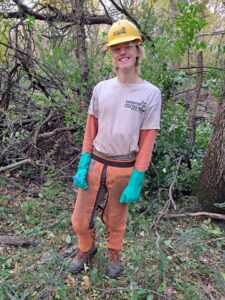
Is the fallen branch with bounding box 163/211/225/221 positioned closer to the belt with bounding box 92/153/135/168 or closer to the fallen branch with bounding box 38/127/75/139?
the belt with bounding box 92/153/135/168

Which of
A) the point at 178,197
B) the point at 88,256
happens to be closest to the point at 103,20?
the point at 178,197

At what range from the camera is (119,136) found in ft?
7.43

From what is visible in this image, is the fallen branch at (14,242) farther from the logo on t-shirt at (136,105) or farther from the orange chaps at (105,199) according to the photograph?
the logo on t-shirt at (136,105)

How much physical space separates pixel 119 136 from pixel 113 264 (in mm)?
1174

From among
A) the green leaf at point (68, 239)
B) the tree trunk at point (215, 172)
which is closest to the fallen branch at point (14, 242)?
the green leaf at point (68, 239)

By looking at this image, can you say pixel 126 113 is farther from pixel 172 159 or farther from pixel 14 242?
pixel 172 159

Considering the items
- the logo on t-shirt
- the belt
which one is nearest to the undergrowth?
the belt

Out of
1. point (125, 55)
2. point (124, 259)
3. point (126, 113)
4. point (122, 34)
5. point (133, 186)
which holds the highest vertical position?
point (122, 34)

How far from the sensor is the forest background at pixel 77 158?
2.68 m

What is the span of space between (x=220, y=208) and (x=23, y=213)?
2.29 meters

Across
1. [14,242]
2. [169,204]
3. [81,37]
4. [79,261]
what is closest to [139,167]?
[79,261]

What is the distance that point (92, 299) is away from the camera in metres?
2.47

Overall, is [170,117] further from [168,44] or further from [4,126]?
[4,126]

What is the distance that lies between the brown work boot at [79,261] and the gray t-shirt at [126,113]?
101cm
